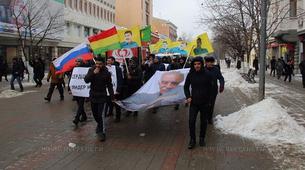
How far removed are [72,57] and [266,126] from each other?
564 cm

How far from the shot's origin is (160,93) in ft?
32.5

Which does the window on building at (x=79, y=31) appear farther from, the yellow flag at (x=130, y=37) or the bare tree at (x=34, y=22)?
the yellow flag at (x=130, y=37)


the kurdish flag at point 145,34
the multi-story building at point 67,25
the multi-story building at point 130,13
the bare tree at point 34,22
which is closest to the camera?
the kurdish flag at point 145,34

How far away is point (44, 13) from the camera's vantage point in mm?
41750

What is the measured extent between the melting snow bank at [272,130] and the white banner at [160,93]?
127 centimetres

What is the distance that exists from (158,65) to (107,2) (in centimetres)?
5895

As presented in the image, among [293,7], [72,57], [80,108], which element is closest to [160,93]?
[80,108]

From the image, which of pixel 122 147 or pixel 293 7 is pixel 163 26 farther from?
pixel 122 147

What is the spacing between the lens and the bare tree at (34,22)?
3381 cm

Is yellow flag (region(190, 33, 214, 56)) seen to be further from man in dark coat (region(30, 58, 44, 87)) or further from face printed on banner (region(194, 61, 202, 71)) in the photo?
man in dark coat (region(30, 58, 44, 87))

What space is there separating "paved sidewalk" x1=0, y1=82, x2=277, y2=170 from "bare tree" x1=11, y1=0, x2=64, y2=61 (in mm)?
22072

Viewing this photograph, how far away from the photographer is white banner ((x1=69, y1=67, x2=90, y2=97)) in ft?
36.5

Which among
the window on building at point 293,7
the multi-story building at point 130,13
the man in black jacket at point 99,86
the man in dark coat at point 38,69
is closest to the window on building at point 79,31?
the window on building at point 293,7

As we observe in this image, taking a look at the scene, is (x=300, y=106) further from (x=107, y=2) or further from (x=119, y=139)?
(x=107, y=2)
